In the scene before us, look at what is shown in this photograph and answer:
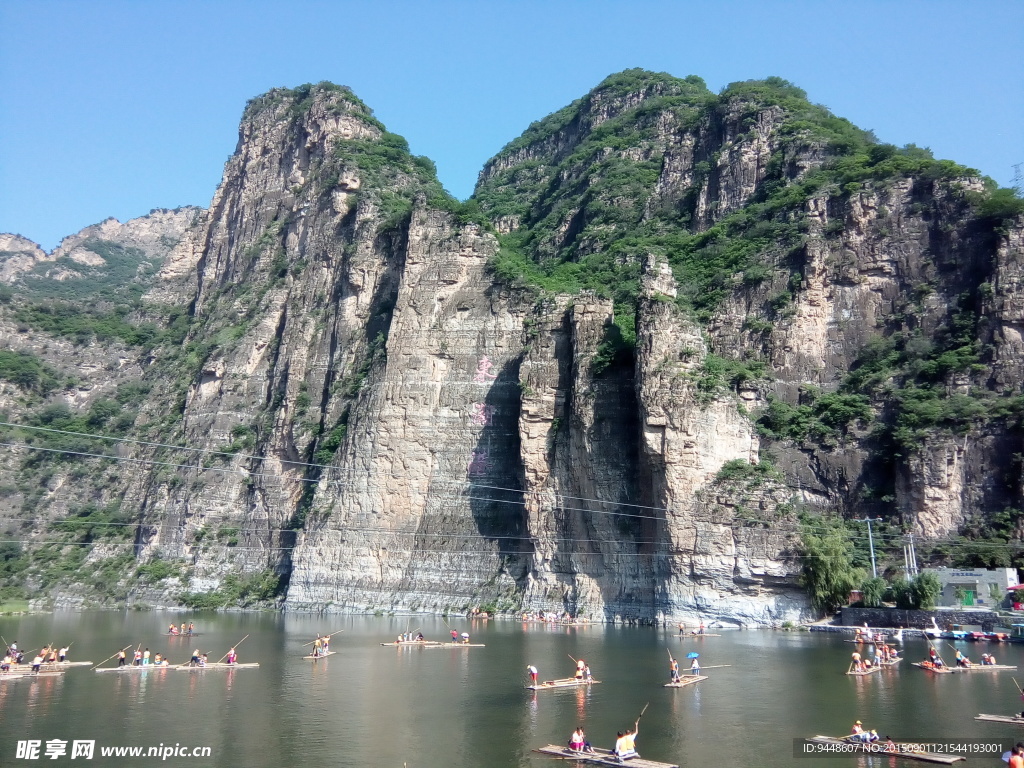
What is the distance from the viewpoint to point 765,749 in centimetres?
2284

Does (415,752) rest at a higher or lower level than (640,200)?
lower

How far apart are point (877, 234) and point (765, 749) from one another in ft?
165

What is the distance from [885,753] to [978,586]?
92.4 ft

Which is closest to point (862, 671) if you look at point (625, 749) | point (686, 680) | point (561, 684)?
point (686, 680)

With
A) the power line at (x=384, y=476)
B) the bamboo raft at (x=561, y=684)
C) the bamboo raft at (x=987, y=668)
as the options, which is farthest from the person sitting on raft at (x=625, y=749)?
the power line at (x=384, y=476)

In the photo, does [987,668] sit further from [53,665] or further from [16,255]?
[16,255]

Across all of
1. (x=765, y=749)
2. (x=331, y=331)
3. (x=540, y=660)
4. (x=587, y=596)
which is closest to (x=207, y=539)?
(x=331, y=331)

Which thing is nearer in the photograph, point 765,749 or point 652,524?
point 765,749

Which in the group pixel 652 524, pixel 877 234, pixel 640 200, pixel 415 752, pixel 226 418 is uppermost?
pixel 640 200

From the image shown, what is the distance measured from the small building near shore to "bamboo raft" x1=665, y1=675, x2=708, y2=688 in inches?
795

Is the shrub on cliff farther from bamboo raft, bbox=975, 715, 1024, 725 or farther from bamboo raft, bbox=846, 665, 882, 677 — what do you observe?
bamboo raft, bbox=975, 715, 1024, 725

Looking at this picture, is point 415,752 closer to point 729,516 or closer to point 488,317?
point 729,516

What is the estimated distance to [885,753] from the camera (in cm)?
2180

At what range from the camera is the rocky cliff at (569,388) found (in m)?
52.7
